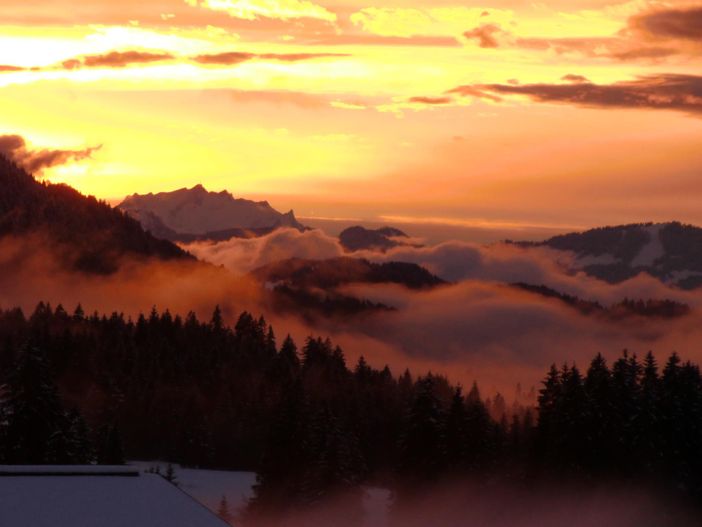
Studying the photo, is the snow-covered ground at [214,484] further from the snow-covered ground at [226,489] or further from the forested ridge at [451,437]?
the forested ridge at [451,437]

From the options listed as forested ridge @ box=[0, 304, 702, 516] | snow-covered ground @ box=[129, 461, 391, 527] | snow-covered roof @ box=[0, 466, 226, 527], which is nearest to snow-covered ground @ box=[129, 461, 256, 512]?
snow-covered ground @ box=[129, 461, 391, 527]

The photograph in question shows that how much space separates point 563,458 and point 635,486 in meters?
4.97

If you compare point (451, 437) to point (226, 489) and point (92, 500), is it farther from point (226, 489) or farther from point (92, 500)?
point (92, 500)

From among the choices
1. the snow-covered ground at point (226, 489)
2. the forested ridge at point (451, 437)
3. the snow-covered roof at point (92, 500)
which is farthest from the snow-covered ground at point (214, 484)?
the snow-covered roof at point (92, 500)

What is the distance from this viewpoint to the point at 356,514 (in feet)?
290

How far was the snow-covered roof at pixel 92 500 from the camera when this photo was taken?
3941 centimetres

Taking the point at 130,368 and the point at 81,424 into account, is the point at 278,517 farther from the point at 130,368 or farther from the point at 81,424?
the point at 130,368

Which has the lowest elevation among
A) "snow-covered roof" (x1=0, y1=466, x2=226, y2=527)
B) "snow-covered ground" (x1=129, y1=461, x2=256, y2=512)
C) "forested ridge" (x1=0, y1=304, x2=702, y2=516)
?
"snow-covered ground" (x1=129, y1=461, x2=256, y2=512)

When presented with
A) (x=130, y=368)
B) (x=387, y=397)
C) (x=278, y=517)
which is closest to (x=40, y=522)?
(x=278, y=517)

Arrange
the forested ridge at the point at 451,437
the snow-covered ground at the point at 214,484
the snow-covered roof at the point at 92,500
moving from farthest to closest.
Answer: the snow-covered ground at the point at 214,484 < the forested ridge at the point at 451,437 < the snow-covered roof at the point at 92,500

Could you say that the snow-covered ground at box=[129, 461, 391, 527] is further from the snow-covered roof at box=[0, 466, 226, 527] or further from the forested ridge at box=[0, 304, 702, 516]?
the snow-covered roof at box=[0, 466, 226, 527]

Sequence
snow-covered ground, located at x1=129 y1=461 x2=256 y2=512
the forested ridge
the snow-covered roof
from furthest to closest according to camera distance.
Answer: snow-covered ground, located at x1=129 y1=461 x2=256 y2=512 < the forested ridge < the snow-covered roof

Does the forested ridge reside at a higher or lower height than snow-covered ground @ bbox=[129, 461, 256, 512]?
higher

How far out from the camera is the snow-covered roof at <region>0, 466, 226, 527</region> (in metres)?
39.4
